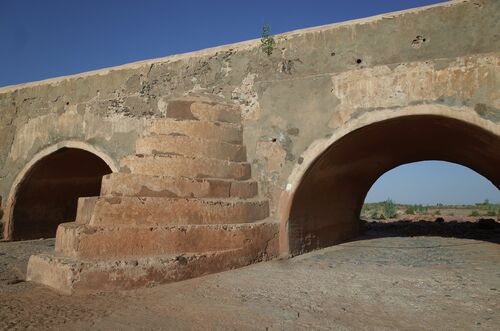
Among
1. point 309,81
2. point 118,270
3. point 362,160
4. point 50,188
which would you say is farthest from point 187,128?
point 50,188

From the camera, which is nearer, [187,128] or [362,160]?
[187,128]

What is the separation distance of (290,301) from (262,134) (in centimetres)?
331

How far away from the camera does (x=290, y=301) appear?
3.64 meters

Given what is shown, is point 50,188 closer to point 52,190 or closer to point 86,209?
point 52,190

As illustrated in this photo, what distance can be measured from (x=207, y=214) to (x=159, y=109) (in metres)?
3.12

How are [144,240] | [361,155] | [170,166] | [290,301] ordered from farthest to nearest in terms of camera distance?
[361,155] → [170,166] → [144,240] → [290,301]

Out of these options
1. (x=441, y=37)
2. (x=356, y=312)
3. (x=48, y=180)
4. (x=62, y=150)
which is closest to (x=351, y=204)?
(x=441, y=37)

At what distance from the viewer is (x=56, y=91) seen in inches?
348

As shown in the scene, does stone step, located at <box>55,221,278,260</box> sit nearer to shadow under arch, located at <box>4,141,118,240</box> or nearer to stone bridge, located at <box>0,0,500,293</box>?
stone bridge, located at <box>0,0,500,293</box>

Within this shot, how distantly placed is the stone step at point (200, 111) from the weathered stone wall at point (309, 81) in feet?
1.14

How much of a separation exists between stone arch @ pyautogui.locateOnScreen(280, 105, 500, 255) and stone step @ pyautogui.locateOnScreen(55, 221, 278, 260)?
1.19 m

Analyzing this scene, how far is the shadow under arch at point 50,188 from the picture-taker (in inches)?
352

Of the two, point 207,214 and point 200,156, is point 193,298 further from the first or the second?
point 200,156

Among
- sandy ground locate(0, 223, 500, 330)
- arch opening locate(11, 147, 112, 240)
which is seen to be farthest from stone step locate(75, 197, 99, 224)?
arch opening locate(11, 147, 112, 240)
